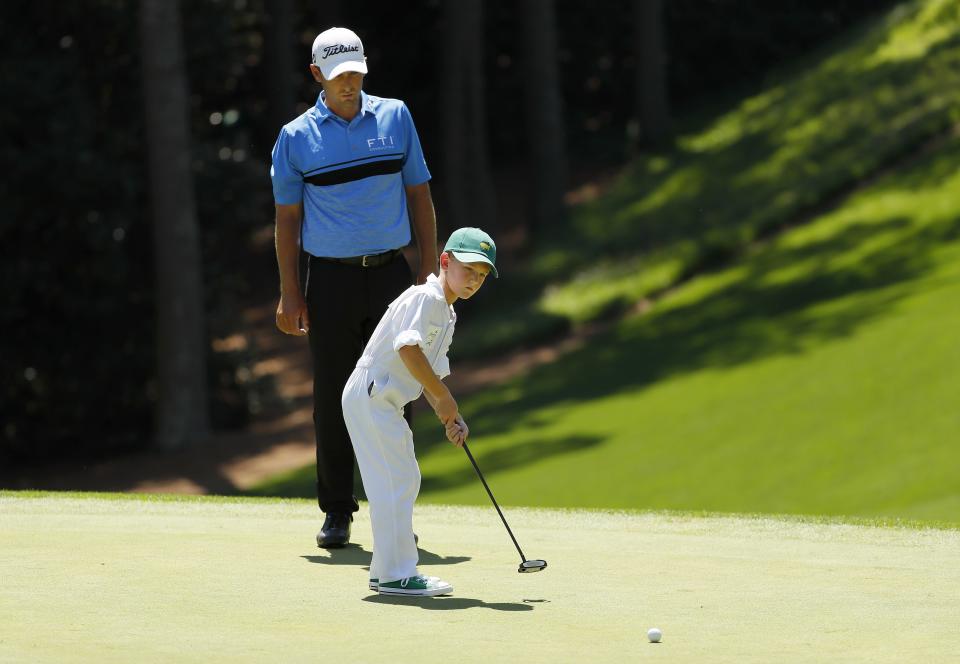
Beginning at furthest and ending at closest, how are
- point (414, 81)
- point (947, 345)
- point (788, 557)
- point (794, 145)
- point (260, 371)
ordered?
point (414, 81)
point (794, 145)
point (260, 371)
point (947, 345)
point (788, 557)

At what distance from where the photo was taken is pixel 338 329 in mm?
7367

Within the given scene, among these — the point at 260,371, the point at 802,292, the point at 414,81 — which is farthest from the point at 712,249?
the point at 414,81

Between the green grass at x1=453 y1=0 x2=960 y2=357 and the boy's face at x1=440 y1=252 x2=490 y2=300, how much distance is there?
1847cm

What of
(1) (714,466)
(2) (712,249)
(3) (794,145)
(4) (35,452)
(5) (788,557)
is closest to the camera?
(5) (788,557)

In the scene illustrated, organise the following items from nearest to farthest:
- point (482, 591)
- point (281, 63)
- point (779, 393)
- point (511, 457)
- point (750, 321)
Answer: point (482, 591)
point (779, 393)
point (511, 457)
point (750, 321)
point (281, 63)

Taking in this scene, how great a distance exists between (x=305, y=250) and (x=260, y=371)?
19.8 meters

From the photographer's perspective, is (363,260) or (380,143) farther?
(363,260)

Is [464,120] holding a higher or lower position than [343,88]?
higher

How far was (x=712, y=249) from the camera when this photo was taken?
81.7 feet

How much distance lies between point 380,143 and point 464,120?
21.4 m

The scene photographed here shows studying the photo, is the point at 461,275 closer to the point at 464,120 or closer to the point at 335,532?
the point at 335,532

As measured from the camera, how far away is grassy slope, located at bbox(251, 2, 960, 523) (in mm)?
14289

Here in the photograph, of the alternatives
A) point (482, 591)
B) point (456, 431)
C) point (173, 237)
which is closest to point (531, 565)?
point (482, 591)

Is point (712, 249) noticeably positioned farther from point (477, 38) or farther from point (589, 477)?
point (589, 477)
